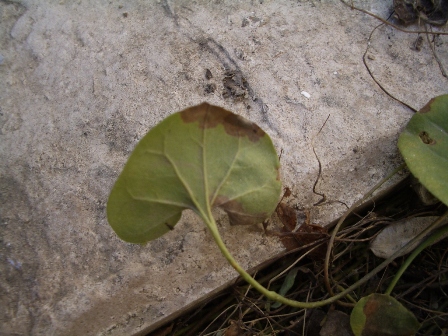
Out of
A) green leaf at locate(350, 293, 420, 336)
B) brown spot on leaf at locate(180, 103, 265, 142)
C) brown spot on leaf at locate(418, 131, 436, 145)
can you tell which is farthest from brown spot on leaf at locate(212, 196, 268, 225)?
brown spot on leaf at locate(418, 131, 436, 145)

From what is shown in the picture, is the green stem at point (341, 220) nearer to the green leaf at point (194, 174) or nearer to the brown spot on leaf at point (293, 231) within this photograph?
the brown spot on leaf at point (293, 231)

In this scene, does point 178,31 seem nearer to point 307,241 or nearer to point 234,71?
point 234,71

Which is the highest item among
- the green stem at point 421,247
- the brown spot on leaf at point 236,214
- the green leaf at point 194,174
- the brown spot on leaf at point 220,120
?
the brown spot on leaf at point 220,120

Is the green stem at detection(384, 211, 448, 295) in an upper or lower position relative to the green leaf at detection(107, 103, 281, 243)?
lower

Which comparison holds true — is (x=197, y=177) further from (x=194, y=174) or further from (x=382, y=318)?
(x=382, y=318)

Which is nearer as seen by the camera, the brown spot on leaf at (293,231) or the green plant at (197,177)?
the green plant at (197,177)

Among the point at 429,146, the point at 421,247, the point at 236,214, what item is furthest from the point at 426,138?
the point at 236,214

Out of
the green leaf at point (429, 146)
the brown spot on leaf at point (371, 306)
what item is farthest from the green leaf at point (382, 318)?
the green leaf at point (429, 146)

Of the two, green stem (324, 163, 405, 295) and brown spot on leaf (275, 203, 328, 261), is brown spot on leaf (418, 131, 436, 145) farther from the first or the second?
brown spot on leaf (275, 203, 328, 261)

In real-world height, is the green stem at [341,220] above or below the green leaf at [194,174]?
below
